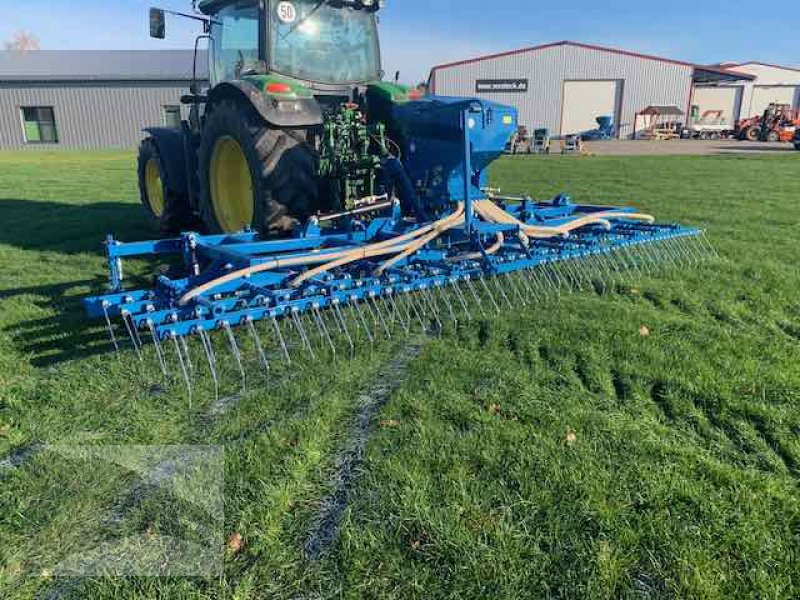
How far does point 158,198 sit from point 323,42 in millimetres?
2936

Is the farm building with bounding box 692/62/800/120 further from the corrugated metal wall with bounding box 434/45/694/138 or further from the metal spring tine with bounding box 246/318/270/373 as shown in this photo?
the metal spring tine with bounding box 246/318/270/373

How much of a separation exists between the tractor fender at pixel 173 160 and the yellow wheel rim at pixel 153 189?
679 mm

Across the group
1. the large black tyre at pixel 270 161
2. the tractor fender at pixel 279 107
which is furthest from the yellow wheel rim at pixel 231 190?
the tractor fender at pixel 279 107

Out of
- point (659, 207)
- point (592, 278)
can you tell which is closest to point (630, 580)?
point (592, 278)

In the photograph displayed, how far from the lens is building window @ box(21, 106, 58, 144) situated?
85.3 ft

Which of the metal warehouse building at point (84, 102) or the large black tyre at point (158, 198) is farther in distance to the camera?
the metal warehouse building at point (84, 102)

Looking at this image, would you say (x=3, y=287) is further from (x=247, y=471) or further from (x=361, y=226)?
(x=247, y=471)

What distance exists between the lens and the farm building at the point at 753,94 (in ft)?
131

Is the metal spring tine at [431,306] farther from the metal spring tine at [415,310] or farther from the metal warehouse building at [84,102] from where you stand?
the metal warehouse building at [84,102]

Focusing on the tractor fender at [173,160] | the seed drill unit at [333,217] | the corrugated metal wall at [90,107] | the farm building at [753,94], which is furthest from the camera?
the farm building at [753,94]

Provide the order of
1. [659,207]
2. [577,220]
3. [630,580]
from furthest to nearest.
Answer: [659,207] < [577,220] < [630,580]

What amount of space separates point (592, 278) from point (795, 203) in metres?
5.87

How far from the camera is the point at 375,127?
4.94 m

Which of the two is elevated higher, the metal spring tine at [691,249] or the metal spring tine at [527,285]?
the metal spring tine at [691,249]
